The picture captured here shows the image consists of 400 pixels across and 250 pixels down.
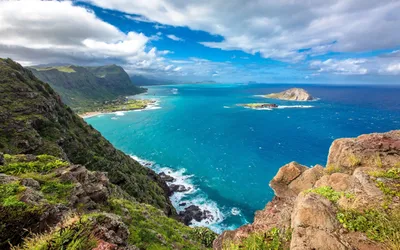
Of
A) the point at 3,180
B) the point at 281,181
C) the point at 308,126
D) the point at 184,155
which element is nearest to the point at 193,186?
the point at 184,155

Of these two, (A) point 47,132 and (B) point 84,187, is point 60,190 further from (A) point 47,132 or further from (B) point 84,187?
(A) point 47,132

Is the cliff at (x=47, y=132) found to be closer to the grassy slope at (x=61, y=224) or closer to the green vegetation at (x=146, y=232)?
the grassy slope at (x=61, y=224)

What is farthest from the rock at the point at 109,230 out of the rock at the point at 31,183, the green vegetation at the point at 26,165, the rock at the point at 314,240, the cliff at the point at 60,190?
the green vegetation at the point at 26,165

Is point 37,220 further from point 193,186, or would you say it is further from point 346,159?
point 193,186

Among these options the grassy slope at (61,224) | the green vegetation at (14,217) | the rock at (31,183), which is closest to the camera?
the grassy slope at (61,224)

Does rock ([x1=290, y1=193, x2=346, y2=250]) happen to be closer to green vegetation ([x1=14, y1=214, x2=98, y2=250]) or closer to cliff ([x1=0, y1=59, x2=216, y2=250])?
cliff ([x1=0, y1=59, x2=216, y2=250])

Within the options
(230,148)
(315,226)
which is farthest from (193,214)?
(230,148)
